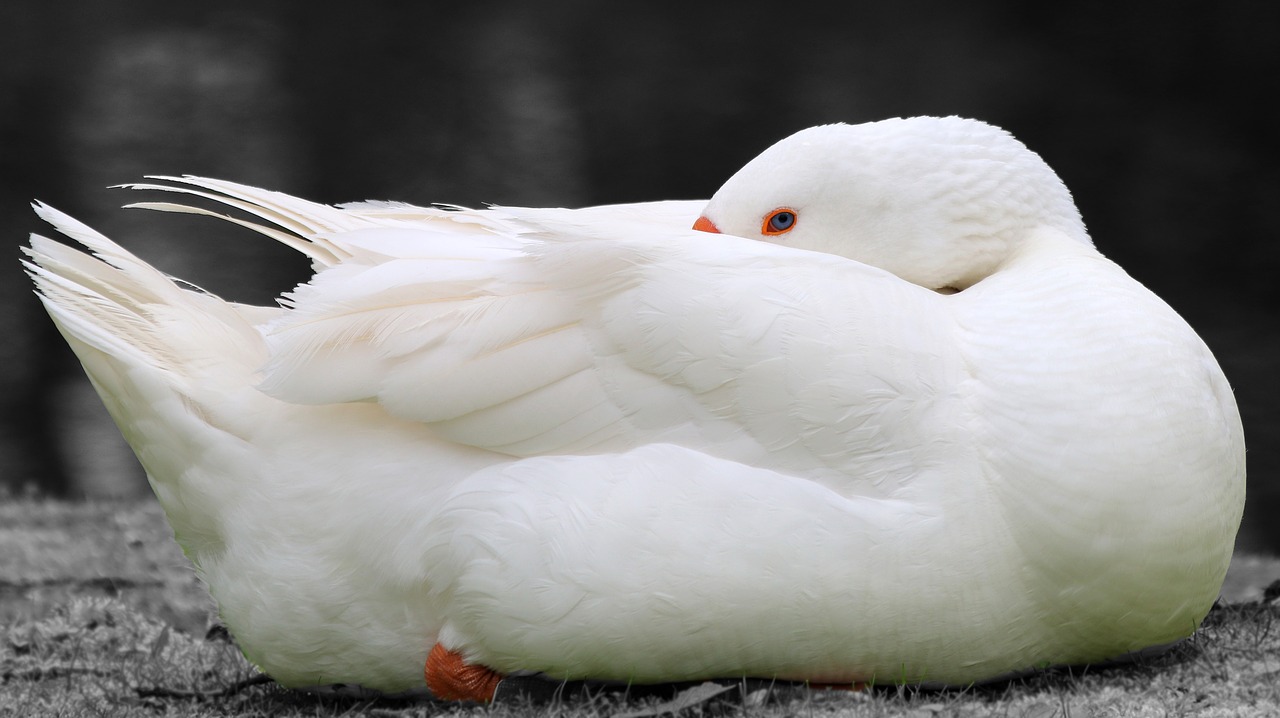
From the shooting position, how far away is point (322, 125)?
27.6 feet

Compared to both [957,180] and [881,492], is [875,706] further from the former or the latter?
[957,180]

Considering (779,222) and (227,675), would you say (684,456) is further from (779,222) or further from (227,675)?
(227,675)

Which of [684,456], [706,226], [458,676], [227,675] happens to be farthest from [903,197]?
[227,675]

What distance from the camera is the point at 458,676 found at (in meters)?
2.49

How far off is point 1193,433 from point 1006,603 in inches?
17.3

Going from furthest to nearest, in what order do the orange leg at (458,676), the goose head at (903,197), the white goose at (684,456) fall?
1. the goose head at (903,197)
2. the orange leg at (458,676)
3. the white goose at (684,456)

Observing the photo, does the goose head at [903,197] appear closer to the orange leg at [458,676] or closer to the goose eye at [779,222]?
the goose eye at [779,222]

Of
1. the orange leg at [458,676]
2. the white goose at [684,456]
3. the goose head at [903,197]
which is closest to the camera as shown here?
the white goose at [684,456]

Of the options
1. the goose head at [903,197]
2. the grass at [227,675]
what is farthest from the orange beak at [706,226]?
the grass at [227,675]

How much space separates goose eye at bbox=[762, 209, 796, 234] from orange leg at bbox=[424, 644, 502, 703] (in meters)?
1.05

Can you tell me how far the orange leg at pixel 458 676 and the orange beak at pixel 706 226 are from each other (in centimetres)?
100

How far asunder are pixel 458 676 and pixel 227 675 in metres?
0.76

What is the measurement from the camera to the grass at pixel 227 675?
2328 millimetres

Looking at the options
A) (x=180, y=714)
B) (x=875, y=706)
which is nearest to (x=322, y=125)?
(x=180, y=714)
